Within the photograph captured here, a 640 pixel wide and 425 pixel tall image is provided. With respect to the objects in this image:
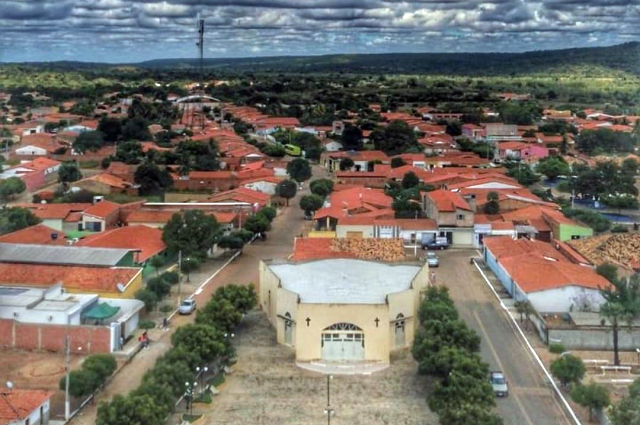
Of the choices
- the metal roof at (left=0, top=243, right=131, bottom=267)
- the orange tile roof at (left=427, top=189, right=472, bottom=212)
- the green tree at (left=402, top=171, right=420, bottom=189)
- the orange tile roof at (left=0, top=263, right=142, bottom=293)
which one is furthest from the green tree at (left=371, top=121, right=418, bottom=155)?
the orange tile roof at (left=0, top=263, right=142, bottom=293)

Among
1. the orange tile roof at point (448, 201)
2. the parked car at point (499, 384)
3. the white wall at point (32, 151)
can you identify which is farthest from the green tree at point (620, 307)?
the white wall at point (32, 151)

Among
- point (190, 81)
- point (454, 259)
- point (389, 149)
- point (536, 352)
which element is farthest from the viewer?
point (190, 81)

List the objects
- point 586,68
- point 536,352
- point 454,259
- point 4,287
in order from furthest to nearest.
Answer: point 586,68 < point 454,259 < point 4,287 < point 536,352

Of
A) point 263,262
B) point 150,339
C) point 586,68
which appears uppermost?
point 586,68

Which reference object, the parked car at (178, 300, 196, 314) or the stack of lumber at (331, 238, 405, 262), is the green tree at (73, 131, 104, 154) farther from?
the parked car at (178, 300, 196, 314)

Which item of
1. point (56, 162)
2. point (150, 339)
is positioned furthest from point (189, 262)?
point (56, 162)

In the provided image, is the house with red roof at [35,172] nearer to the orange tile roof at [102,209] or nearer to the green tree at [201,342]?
the orange tile roof at [102,209]

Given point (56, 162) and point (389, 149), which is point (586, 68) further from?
point (56, 162)
